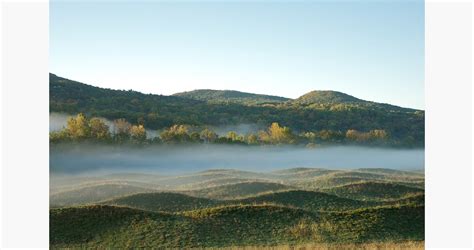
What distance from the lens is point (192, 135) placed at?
9227 millimetres

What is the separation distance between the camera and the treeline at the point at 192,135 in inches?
349

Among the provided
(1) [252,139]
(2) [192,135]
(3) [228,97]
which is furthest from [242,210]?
(3) [228,97]

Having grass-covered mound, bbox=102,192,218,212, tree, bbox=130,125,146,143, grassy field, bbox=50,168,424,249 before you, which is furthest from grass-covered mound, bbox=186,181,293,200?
tree, bbox=130,125,146,143

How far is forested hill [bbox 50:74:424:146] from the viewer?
917 centimetres

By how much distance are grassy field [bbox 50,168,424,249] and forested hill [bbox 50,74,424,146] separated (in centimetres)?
70

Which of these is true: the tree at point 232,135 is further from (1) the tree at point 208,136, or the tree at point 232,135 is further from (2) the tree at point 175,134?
(2) the tree at point 175,134

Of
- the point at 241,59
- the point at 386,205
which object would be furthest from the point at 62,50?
the point at 386,205

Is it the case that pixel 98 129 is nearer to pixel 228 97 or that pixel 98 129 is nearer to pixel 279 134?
pixel 228 97

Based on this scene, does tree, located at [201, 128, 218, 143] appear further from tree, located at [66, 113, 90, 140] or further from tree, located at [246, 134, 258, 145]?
tree, located at [66, 113, 90, 140]

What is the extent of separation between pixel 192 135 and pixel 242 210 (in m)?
1.28

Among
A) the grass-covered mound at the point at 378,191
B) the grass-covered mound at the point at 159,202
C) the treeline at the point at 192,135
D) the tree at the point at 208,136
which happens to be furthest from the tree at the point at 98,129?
the grass-covered mound at the point at 378,191
